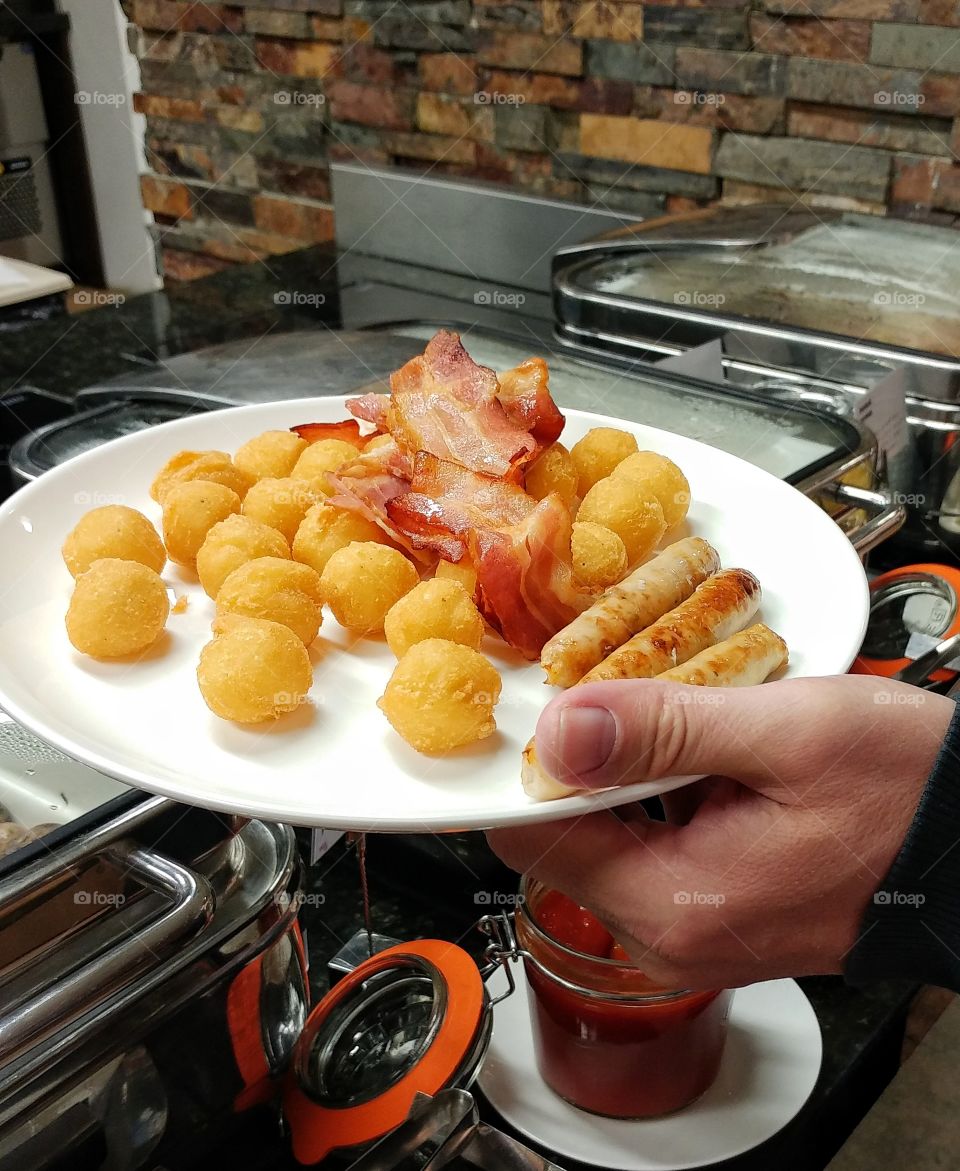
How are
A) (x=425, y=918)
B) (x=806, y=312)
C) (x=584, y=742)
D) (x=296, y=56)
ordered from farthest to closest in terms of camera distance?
(x=296, y=56)
(x=806, y=312)
(x=425, y=918)
(x=584, y=742)

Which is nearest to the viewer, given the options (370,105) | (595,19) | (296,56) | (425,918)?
(425,918)

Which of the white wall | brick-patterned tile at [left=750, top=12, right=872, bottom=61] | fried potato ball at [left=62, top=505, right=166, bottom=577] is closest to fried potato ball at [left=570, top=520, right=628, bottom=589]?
fried potato ball at [left=62, top=505, right=166, bottom=577]

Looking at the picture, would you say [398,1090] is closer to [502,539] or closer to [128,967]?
[128,967]

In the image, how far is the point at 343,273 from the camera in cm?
269

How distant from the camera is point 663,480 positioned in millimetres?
931

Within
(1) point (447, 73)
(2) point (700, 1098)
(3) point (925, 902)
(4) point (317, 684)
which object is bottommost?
(2) point (700, 1098)

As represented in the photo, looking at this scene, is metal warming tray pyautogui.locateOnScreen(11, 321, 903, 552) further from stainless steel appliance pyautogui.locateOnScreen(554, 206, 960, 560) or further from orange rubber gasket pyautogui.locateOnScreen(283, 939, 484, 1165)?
orange rubber gasket pyautogui.locateOnScreen(283, 939, 484, 1165)

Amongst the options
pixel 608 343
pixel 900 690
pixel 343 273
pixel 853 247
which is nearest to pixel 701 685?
pixel 900 690

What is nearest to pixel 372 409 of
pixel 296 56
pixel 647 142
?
pixel 647 142

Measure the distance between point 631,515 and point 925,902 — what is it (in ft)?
1.18

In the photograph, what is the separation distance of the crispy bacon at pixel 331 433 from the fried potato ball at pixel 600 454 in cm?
20

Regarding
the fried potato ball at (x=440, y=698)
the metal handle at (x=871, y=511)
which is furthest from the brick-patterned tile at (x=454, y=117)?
the fried potato ball at (x=440, y=698)

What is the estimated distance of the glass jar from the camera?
2.97 feet

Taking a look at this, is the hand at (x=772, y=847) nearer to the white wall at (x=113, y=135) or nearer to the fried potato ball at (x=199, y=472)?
the fried potato ball at (x=199, y=472)
